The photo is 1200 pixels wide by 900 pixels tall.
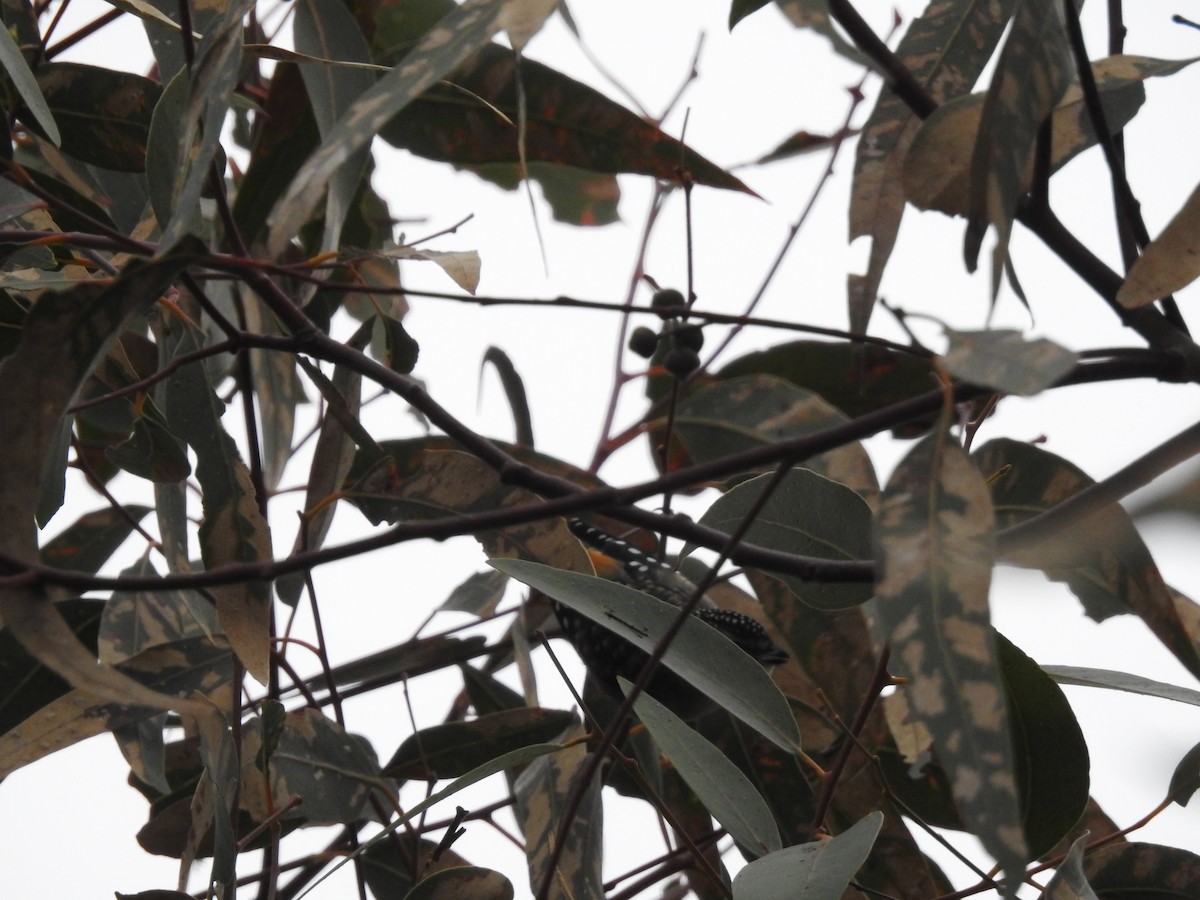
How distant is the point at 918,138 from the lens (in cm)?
52

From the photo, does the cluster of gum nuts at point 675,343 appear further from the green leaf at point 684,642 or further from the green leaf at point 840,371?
the green leaf at point 840,371

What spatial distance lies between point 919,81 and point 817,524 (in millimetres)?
238

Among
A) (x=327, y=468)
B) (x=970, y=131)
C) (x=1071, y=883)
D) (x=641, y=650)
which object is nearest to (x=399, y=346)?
(x=327, y=468)

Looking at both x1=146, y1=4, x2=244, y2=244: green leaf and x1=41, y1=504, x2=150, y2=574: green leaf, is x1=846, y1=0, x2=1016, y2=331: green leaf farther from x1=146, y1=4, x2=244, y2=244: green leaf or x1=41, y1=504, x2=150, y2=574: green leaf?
x1=41, y1=504, x2=150, y2=574: green leaf

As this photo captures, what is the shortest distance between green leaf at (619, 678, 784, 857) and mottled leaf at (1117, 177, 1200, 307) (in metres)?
0.28

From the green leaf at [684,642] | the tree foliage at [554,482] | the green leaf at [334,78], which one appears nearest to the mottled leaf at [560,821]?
the tree foliage at [554,482]

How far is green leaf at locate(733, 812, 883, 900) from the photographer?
1.47 feet

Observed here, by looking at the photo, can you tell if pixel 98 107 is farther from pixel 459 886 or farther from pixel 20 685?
pixel 459 886

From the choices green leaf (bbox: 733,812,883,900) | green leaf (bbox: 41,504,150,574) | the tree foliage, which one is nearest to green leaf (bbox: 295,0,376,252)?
the tree foliage

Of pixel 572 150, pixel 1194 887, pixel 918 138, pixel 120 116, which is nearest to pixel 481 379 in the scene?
pixel 572 150

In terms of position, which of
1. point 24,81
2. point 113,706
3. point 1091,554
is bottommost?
point 1091,554

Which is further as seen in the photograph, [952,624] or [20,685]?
[20,685]

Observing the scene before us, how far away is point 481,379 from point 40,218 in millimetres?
305

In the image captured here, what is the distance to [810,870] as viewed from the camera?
0.47m
